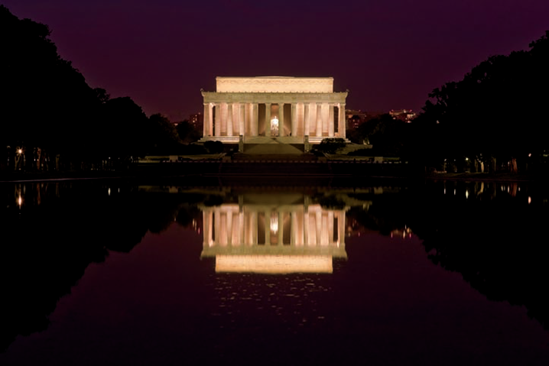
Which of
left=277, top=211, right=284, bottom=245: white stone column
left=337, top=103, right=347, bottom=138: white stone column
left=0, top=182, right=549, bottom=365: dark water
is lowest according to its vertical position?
left=0, top=182, right=549, bottom=365: dark water

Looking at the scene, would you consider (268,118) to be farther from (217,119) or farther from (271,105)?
(217,119)

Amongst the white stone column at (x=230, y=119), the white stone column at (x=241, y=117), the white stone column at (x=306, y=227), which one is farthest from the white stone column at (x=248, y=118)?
the white stone column at (x=306, y=227)

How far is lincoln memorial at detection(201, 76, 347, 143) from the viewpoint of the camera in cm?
14488

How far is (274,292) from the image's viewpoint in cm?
1167

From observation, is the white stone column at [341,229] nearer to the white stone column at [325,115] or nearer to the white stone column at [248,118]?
the white stone column at [248,118]

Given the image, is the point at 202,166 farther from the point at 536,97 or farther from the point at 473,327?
the point at 473,327

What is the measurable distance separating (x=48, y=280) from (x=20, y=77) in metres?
52.7

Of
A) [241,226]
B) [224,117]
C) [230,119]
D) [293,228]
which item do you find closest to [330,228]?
[293,228]

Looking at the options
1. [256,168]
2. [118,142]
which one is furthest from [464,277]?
[118,142]

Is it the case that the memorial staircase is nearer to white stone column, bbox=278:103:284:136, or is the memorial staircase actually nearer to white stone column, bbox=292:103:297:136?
white stone column, bbox=292:103:297:136

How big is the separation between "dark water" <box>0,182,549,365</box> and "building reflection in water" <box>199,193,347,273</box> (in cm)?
8

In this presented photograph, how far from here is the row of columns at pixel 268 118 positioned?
147 metres

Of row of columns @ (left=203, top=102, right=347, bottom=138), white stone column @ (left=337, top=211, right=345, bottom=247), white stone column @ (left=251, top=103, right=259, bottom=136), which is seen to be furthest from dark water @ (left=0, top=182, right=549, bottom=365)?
row of columns @ (left=203, top=102, right=347, bottom=138)

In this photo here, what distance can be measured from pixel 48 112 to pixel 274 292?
58.6m
